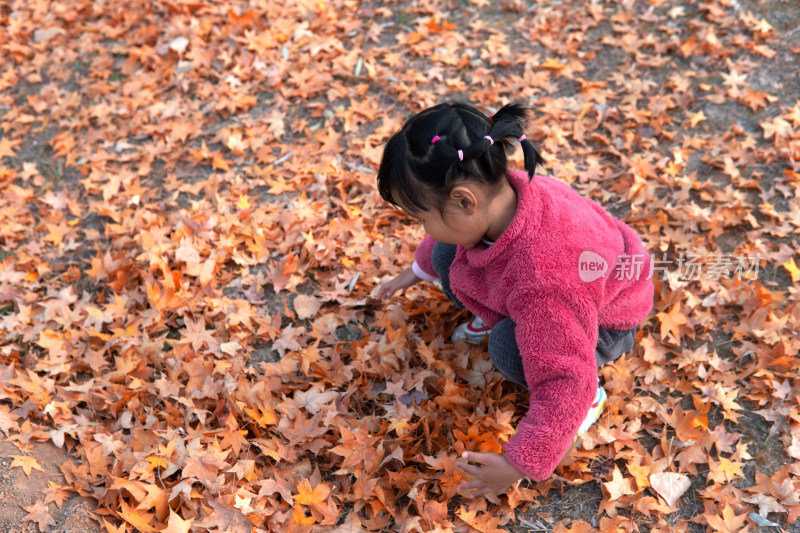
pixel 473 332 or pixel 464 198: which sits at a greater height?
pixel 464 198

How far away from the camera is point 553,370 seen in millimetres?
1982

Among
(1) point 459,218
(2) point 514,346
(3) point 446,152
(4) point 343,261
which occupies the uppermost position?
(3) point 446,152

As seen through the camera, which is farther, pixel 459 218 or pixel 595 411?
pixel 595 411

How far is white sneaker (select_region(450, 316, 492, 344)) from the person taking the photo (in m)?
2.81

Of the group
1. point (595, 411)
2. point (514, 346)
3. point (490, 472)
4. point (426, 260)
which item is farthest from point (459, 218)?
point (595, 411)

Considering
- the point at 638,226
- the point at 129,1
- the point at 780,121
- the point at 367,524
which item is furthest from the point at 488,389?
the point at 129,1

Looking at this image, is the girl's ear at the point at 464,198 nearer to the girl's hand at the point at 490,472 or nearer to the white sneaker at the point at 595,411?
the girl's hand at the point at 490,472

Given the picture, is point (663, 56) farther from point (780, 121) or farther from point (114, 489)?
point (114, 489)

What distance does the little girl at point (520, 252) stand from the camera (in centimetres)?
197

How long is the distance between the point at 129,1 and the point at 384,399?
15.6ft

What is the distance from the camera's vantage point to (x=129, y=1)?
548 cm

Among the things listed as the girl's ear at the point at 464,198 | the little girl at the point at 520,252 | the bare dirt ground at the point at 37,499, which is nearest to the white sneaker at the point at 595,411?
the little girl at the point at 520,252

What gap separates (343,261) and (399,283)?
1.69ft

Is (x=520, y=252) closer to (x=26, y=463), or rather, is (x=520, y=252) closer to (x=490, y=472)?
(x=490, y=472)
